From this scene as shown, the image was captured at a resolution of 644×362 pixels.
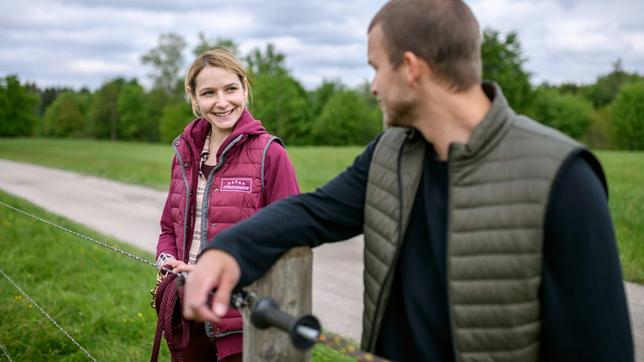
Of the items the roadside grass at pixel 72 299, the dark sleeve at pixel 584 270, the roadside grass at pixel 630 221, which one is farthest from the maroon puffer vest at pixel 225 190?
the roadside grass at pixel 630 221

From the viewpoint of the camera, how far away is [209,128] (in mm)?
3240

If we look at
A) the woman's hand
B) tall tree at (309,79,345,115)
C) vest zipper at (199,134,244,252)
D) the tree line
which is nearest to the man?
the woman's hand

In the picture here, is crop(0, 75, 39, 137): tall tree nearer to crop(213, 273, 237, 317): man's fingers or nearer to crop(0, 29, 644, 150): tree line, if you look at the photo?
crop(0, 29, 644, 150): tree line

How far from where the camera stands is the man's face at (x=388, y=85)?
170 centimetres

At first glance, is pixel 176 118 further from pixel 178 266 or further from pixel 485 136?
→ pixel 485 136

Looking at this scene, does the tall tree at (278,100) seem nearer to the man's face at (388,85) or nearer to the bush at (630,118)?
the bush at (630,118)

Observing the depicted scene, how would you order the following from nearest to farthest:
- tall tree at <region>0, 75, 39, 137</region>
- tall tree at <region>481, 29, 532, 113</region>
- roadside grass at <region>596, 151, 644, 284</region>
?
roadside grass at <region>596, 151, 644, 284</region>, tall tree at <region>481, 29, 532, 113</region>, tall tree at <region>0, 75, 39, 137</region>

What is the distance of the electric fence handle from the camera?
147 cm

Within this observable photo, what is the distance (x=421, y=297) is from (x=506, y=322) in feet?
0.88

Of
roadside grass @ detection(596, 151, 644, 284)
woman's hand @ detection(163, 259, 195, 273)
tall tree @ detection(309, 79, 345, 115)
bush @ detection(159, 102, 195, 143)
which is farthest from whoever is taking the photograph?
tall tree @ detection(309, 79, 345, 115)

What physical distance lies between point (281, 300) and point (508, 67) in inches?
1796

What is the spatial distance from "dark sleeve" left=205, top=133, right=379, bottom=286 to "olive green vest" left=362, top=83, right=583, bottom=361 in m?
0.43

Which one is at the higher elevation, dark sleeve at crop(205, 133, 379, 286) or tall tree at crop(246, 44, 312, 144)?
tall tree at crop(246, 44, 312, 144)

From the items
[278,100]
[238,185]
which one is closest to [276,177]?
[238,185]
